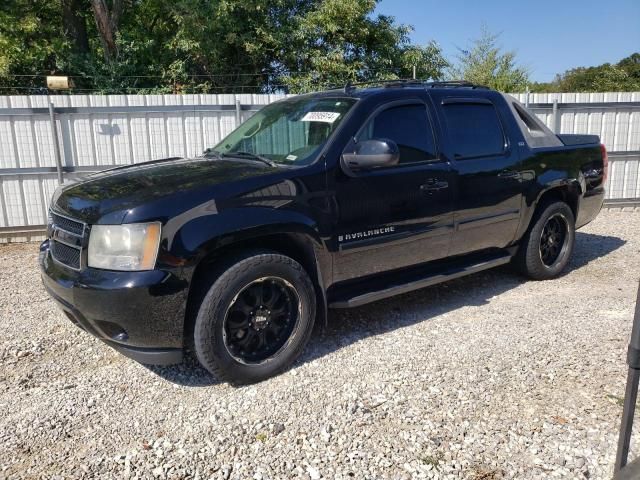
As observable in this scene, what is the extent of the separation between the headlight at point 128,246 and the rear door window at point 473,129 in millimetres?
2663

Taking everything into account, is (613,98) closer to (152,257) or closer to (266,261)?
(266,261)

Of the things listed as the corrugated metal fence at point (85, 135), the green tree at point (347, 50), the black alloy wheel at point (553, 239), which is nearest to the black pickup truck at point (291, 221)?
the black alloy wheel at point (553, 239)

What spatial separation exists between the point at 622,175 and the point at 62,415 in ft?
32.0

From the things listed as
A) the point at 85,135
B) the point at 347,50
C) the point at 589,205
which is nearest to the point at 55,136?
the point at 85,135

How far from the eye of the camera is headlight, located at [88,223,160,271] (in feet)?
10.1

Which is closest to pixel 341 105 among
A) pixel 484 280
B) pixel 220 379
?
pixel 220 379

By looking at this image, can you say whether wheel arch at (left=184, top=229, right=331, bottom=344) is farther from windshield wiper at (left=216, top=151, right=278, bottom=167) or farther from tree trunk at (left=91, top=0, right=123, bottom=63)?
tree trunk at (left=91, top=0, right=123, bottom=63)

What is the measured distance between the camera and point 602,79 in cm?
3453

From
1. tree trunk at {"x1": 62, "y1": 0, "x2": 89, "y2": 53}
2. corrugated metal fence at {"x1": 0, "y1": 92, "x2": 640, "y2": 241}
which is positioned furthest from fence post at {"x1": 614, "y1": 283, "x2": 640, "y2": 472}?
tree trunk at {"x1": 62, "y1": 0, "x2": 89, "y2": 53}

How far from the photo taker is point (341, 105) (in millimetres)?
4156

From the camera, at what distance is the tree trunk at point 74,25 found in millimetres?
17859

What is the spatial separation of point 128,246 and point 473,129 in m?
3.18

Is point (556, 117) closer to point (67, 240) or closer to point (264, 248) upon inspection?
point (264, 248)

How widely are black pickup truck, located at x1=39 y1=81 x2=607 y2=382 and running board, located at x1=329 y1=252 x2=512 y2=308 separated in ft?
0.05
